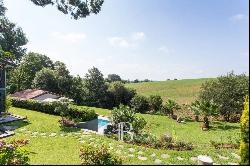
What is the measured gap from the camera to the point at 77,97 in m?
58.0

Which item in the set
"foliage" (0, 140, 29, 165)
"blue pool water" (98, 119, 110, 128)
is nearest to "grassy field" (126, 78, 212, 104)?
"blue pool water" (98, 119, 110, 128)

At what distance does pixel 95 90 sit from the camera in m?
56.9

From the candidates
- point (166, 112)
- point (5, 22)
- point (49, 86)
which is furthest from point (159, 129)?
point (5, 22)

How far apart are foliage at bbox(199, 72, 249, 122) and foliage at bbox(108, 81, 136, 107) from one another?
14288 millimetres

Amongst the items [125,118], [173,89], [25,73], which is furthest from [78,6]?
[173,89]

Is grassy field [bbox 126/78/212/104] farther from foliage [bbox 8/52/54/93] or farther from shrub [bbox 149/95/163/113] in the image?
foliage [bbox 8/52/54/93]

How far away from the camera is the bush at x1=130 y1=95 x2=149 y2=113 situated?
179 ft

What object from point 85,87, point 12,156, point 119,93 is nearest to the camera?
point 12,156

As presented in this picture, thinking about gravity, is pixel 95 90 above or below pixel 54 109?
above

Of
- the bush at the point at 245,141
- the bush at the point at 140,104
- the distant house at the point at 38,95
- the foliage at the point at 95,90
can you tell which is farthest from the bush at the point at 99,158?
the foliage at the point at 95,90

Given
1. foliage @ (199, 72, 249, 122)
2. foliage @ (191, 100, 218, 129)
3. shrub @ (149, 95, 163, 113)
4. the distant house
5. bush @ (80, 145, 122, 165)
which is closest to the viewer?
bush @ (80, 145, 122, 165)

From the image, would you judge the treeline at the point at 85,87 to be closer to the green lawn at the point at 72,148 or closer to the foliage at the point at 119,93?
the foliage at the point at 119,93

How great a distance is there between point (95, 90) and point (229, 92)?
2191 cm

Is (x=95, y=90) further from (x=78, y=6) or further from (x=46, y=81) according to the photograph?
(x=78, y=6)
